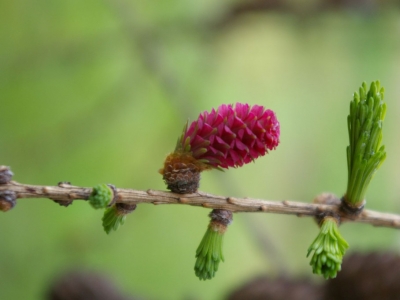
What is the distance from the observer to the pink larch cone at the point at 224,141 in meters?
0.30

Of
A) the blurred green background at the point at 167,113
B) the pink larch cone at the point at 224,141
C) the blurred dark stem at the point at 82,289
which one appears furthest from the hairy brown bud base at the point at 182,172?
the blurred green background at the point at 167,113

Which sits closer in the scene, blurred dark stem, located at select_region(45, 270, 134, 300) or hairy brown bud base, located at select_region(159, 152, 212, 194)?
hairy brown bud base, located at select_region(159, 152, 212, 194)

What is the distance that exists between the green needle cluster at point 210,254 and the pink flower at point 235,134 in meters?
0.06

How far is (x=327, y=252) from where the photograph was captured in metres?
0.31

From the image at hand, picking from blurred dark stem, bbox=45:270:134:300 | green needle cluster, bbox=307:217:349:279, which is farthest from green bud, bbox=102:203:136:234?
blurred dark stem, bbox=45:270:134:300

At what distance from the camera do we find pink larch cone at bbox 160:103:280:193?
0.30 m

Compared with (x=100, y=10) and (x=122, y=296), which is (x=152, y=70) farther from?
(x=122, y=296)

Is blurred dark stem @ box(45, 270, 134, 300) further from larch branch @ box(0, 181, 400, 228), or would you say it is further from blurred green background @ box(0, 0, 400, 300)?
larch branch @ box(0, 181, 400, 228)

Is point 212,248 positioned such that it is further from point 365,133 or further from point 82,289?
point 82,289

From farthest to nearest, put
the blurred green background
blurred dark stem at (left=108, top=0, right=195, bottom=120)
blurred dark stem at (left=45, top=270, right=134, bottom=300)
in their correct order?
1. blurred dark stem at (left=108, top=0, right=195, bottom=120)
2. the blurred green background
3. blurred dark stem at (left=45, top=270, right=134, bottom=300)

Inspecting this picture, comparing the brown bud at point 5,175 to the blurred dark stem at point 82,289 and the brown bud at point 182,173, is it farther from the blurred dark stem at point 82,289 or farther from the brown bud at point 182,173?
the blurred dark stem at point 82,289

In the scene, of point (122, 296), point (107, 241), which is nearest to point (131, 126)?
point (107, 241)

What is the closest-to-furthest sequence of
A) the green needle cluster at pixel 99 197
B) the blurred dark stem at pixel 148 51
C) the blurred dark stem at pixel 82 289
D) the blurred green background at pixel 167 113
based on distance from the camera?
the green needle cluster at pixel 99 197 → the blurred dark stem at pixel 82 289 → the blurred green background at pixel 167 113 → the blurred dark stem at pixel 148 51

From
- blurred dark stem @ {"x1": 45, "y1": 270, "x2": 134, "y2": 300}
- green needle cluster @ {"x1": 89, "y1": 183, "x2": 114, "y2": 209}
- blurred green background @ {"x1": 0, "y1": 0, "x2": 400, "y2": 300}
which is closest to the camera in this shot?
green needle cluster @ {"x1": 89, "y1": 183, "x2": 114, "y2": 209}
